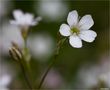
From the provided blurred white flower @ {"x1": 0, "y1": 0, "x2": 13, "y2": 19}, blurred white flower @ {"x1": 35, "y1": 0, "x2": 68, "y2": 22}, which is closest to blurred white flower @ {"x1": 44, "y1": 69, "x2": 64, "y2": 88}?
blurred white flower @ {"x1": 35, "y1": 0, "x2": 68, "y2": 22}

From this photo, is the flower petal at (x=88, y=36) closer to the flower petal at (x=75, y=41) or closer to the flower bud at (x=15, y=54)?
the flower petal at (x=75, y=41)

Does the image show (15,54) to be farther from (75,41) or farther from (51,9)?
(51,9)

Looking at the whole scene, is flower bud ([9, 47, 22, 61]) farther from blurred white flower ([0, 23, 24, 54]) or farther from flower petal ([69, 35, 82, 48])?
blurred white flower ([0, 23, 24, 54])

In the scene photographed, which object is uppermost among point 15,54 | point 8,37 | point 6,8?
point 15,54

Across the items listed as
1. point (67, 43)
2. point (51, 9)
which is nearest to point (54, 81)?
point (67, 43)

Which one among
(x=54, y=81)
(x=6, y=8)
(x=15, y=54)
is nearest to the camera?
(x=15, y=54)

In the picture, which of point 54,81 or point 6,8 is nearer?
point 54,81
